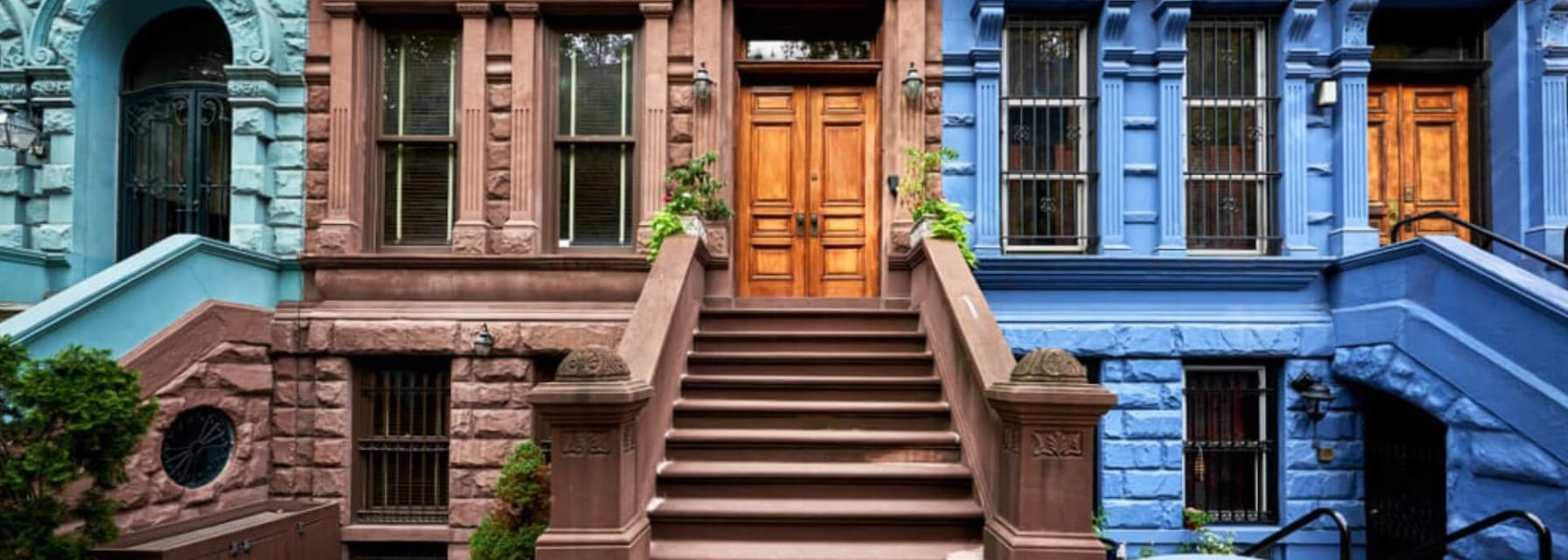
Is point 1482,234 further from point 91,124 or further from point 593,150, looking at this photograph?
point 91,124

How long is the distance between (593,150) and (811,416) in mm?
4004

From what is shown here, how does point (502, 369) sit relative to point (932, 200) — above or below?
below

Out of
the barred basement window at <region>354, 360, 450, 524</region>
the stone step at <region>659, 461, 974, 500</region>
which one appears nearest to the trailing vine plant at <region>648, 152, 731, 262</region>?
the stone step at <region>659, 461, 974, 500</region>

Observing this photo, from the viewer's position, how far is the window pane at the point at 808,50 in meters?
9.36

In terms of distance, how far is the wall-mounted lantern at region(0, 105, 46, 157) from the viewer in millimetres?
8133

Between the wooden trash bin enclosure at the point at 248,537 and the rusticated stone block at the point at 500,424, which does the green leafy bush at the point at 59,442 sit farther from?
the rusticated stone block at the point at 500,424

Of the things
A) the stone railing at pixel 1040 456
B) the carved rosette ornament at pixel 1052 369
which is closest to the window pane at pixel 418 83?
the stone railing at pixel 1040 456

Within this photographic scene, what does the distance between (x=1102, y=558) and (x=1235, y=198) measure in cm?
548

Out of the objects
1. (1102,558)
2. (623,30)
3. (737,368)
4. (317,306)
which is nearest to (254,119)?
(317,306)

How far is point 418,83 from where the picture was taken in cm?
888

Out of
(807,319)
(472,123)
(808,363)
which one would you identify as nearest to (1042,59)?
(807,319)

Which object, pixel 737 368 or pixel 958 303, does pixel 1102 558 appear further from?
pixel 737 368

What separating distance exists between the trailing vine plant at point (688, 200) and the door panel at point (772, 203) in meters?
0.59

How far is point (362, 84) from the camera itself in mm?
8664
